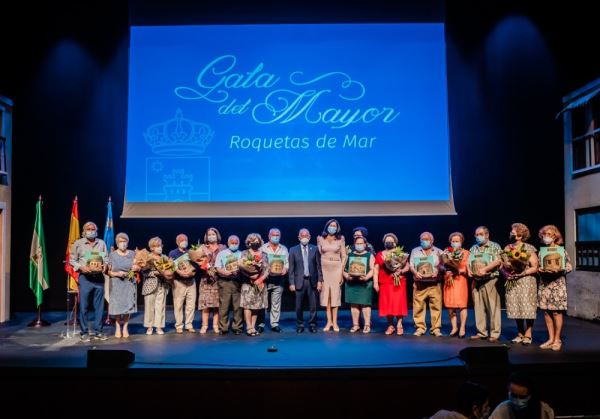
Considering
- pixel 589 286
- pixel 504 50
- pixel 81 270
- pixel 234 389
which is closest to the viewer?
pixel 234 389

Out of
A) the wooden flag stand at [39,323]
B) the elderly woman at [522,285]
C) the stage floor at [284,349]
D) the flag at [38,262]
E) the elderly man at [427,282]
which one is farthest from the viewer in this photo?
the flag at [38,262]

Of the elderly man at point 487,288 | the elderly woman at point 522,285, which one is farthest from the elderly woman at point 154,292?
the elderly woman at point 522,285

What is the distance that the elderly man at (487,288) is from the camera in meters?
6.95

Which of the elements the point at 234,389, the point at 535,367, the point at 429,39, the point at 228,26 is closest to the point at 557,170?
the point at 429,39

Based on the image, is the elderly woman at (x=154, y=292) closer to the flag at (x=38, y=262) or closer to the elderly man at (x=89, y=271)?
the elderly man at (x=89, y=271)

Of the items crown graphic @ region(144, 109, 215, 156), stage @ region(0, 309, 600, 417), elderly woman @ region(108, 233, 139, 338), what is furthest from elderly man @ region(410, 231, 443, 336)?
crown graphic @ region(144, 109, 215, 156)

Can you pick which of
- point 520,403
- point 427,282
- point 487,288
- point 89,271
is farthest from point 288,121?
point 520,403

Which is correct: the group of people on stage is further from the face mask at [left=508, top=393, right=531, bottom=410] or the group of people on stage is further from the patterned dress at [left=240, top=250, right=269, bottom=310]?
the face mask at [left=508, top=393, right=531, bottom=410]

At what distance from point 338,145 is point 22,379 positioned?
5974 millimetres

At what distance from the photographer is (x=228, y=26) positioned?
31.3 feet

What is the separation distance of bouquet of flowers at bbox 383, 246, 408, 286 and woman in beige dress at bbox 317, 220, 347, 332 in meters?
0.66

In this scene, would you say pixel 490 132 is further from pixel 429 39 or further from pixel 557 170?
pixel 429 39

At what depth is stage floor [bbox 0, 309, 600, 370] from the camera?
5426 millimetres

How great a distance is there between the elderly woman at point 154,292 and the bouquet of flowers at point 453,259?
12.7ft
